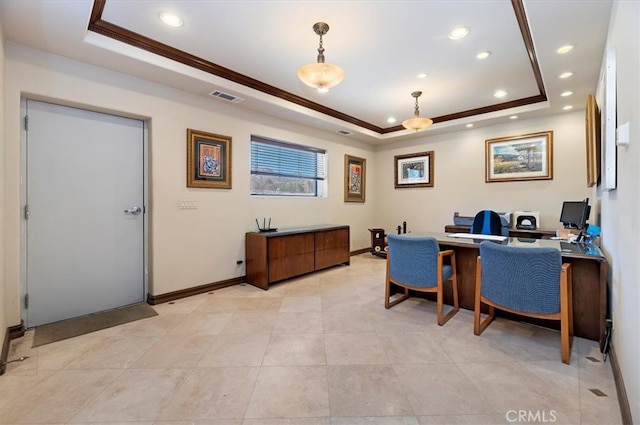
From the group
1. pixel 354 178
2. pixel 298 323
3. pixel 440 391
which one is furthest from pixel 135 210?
pixel 354 178

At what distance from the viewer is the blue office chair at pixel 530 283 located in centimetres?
205

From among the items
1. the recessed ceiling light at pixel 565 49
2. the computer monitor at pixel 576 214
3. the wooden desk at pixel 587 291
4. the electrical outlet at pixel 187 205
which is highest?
the recessed ceiling light at pixel 565 49

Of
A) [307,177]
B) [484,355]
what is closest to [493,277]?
[484,355]

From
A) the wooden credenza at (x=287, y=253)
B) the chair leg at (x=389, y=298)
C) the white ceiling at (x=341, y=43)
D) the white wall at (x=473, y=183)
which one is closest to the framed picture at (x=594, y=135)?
the white ceiling at (x=341, y=43)

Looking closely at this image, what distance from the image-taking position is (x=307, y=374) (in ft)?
6.28

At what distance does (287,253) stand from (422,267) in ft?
6.56

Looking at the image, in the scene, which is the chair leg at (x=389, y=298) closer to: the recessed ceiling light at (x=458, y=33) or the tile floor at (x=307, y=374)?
the tile floor at (x=307, y=374)

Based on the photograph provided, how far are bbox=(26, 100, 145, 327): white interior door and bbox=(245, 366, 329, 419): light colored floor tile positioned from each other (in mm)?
2290

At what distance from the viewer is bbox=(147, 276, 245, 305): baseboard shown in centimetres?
329

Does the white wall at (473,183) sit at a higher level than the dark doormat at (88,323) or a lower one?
higher

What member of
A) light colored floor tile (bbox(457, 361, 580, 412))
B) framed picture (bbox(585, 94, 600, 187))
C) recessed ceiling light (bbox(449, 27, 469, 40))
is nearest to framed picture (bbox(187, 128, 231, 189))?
recessed ceiling light (bbox(449, 27, 469, 40))

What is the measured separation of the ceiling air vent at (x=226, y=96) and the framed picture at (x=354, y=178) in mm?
2723

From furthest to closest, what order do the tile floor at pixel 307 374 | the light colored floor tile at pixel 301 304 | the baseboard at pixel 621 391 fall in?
the light colored floor tile at pixel 301 304 < the tile floor at pixel 307 374 < the baseboard at pixel 621 391

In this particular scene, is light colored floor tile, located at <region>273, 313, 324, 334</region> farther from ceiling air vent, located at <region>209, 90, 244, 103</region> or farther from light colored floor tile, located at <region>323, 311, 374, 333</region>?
ceiling air vent, located at <region>209, 90, 244, 103</region>
